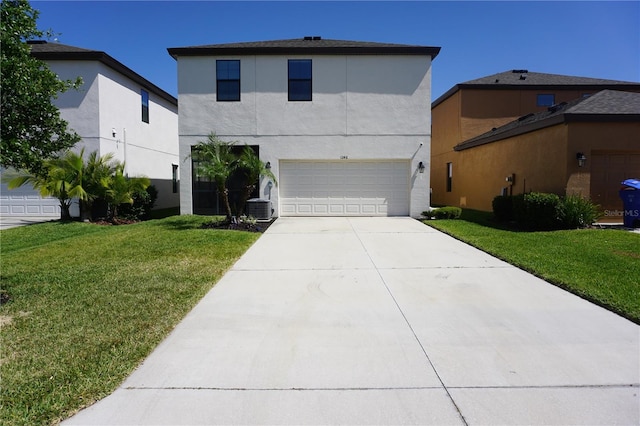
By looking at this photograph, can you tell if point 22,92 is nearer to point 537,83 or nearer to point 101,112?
point 101,112

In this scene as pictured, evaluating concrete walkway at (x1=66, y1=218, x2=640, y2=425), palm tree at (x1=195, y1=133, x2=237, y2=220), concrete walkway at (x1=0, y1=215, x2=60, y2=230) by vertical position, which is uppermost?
palm tree at (x1=195, y1=133, x2=237, y2=220)

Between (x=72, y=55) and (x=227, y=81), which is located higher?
(x=72, y=55)

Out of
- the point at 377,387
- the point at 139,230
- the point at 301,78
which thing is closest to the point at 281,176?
the point at 301,78

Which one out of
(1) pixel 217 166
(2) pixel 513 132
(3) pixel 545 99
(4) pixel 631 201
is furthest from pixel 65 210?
(3) pixel 545 99

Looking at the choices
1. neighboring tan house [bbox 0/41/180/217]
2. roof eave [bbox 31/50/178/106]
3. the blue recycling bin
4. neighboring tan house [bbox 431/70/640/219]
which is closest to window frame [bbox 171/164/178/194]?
neighboring tan house [bbox 0/41/180/217]

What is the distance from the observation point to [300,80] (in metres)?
15.2

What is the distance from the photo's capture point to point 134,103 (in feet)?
59.4

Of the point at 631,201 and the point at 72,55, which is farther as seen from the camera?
the point at 72,55

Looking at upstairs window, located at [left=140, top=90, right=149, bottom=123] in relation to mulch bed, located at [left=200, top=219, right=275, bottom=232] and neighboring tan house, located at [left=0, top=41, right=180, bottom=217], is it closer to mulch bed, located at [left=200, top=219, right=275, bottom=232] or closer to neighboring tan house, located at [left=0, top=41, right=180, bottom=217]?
neighboring tan house, located at [left=0, top=41, right=180, bottom=217]

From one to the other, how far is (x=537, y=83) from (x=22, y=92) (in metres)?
22.2

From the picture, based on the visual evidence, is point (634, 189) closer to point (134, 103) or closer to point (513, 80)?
point (513, 80)

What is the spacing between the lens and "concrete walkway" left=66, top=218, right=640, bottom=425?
2.84 meters

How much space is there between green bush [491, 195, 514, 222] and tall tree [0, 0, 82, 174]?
41.5 feet

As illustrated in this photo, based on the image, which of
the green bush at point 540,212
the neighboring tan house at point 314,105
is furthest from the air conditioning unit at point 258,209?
the green bush at point 540,212
